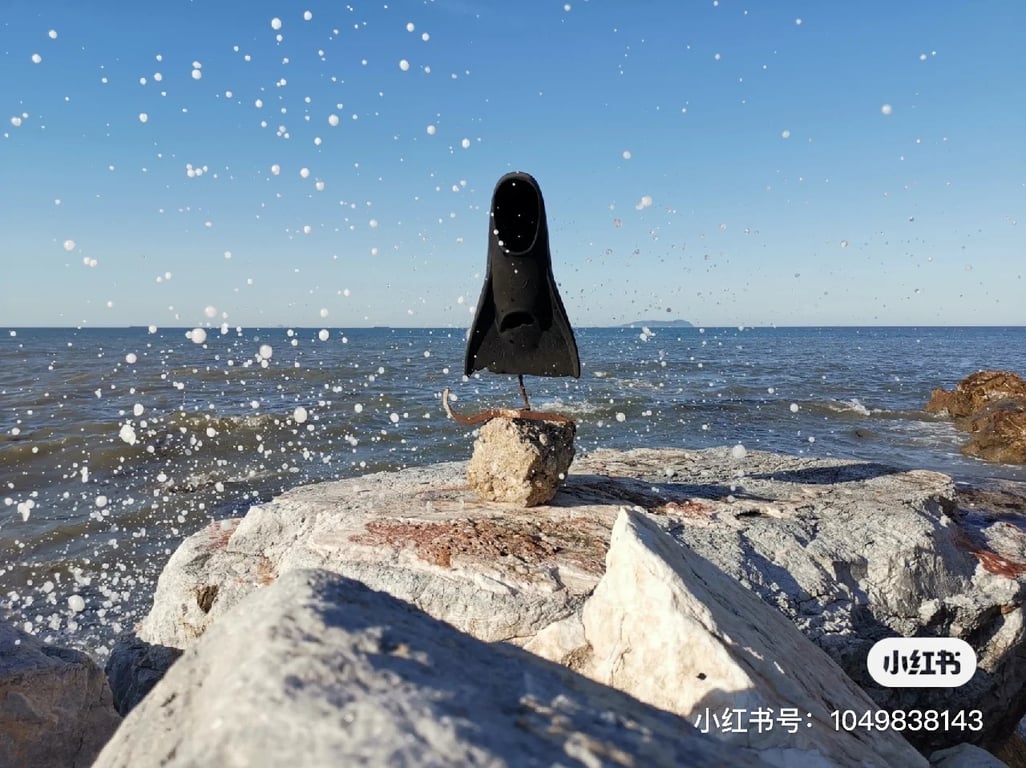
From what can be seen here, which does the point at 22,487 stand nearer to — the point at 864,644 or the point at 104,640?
the point at 104,640

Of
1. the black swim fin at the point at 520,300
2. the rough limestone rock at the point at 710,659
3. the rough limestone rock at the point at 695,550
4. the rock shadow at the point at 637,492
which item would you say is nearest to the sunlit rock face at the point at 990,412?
the rough limestone rock at the point at 695,550

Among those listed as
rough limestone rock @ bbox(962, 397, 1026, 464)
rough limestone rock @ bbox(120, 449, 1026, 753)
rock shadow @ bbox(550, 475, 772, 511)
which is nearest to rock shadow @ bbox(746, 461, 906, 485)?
rough limestone rock @ bbox(120, 449, 1026, 753)

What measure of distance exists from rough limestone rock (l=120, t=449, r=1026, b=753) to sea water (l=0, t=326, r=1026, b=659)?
1.94 metres

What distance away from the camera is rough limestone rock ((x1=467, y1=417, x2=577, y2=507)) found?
404 centimetres

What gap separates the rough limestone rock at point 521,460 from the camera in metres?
4.04

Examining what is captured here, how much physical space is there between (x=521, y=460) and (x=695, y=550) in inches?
44.3

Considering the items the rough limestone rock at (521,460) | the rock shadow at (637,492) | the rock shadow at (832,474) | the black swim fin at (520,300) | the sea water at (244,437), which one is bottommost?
the sea water at (244,437)

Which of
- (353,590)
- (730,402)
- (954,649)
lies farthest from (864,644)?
(730,402)

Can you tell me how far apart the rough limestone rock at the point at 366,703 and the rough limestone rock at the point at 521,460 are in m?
2.64

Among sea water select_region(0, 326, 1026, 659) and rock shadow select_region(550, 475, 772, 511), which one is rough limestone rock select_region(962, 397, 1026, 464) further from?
rock shadow select_region(550, 475, 772, 511)

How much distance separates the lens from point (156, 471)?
10.4m

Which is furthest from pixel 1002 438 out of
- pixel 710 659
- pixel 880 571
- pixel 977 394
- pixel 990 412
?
pixel 710 659

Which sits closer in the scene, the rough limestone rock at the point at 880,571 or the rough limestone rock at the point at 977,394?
the rough limestone rock at the point at 880,571

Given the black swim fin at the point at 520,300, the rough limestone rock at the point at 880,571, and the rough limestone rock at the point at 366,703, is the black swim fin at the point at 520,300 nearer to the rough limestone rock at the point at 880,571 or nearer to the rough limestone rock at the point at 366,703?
the rough limestone rock at the point at 880,571
